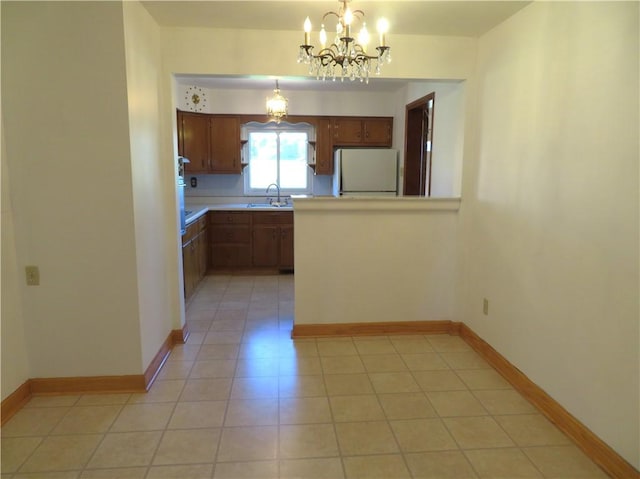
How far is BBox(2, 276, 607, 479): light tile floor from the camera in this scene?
6.20 ft

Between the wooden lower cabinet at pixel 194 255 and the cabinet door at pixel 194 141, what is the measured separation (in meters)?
0.83

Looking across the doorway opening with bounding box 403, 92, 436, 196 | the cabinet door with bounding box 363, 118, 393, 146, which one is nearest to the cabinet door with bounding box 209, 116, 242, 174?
the cabinet door with bounding box 363, 118, 393, 146

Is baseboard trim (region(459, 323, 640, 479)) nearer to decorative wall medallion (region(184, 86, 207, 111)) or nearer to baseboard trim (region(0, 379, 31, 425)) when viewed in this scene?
baseboard trim (region(0, 379, 31, 425))

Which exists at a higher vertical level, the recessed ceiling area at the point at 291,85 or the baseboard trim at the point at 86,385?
the recessed ceiling area at the point at 291,85

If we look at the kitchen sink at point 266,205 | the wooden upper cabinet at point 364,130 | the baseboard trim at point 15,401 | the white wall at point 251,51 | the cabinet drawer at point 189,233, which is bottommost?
the baseboard trim at point 15,401

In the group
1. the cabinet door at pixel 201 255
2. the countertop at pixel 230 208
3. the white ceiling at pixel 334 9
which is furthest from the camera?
the countertop at pixel 230 208

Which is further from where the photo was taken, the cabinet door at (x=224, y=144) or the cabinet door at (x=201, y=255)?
the cabinet door at (x=224, y=144)

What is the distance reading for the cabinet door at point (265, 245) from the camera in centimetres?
531

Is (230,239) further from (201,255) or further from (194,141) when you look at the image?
(194,141)

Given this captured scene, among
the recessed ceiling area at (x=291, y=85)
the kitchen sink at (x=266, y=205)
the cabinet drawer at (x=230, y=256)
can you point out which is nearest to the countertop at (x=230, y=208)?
the kitchen sink at (x=266, y=205)

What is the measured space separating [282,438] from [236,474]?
1.04ft

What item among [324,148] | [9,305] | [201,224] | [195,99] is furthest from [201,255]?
[9,305]

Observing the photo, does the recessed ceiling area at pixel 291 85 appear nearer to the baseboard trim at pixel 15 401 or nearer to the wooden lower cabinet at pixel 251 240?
the wooden lower cabinet at pixel 251 240

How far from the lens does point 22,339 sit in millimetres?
2385
